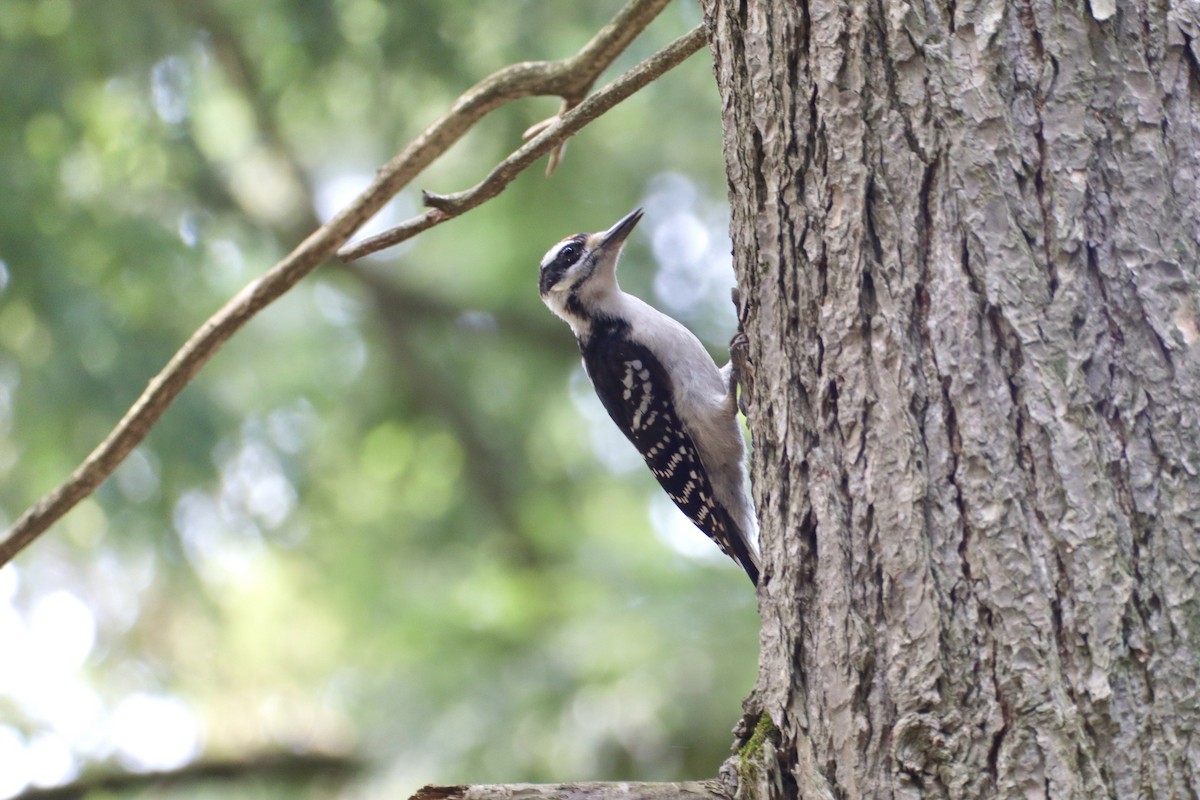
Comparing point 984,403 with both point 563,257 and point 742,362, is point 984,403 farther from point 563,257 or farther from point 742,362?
point 563,257

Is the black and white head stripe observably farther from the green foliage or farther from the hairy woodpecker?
the green foliage

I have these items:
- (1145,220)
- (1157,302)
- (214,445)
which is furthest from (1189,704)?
(214,445)

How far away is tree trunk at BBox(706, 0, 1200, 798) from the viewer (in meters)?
1.59

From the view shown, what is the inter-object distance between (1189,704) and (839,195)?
2.90ft

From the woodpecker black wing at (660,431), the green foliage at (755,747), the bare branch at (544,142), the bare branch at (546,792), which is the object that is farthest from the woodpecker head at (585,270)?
the bare branch at (546,792)

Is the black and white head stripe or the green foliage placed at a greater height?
the black and white head stripe

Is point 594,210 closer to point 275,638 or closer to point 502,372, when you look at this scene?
point 502,372

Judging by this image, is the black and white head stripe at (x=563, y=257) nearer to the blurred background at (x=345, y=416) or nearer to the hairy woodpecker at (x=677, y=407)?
the hairy woodpecker at (x=677, y=407)

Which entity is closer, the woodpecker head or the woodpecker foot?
the woodpecker foot

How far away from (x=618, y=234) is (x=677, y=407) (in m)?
0.73

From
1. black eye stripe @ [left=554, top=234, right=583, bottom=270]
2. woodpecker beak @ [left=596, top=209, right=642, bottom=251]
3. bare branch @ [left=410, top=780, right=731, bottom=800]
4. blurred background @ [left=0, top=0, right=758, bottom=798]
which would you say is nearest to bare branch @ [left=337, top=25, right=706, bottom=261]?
bare branch @ [left=410, top=780, right=731, bottom=800]

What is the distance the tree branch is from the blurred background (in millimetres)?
3146

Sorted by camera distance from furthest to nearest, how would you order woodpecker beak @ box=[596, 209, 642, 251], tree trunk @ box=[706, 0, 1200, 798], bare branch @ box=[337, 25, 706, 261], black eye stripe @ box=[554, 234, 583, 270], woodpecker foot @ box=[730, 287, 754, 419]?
black eye stripe @ box=[554, 234, 583, 270], woodpecker beak @ box=[596, 209, 642, 251], bare branch @ box=[337, 25, 706, 261], woodpecker foot @ box=[730, 287, 754, 419], tree trunk @ box=[706, 0, 1200, 798]

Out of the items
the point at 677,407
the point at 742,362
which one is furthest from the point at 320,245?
the point at 677,407
